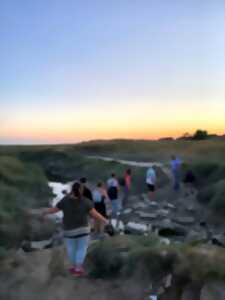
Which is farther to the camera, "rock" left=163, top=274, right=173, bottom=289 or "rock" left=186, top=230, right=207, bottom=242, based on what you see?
"rock" left=186, top=230, right=207, bottom=242

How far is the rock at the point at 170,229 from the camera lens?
1986 centimetres

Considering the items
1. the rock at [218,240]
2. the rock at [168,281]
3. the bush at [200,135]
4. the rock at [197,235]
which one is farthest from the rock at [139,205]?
the bush at [200,135]

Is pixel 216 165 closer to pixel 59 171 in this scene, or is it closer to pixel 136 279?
pixel 59 171

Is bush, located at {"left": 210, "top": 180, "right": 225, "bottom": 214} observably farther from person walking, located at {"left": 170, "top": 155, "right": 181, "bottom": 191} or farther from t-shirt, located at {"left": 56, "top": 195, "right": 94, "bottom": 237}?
t-shirt, located at {"left": 56, "top": 195, "right": 94, "bottom": 237}

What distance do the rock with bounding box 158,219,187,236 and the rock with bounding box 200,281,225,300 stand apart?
31.1 ft

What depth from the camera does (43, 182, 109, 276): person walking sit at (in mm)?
9992

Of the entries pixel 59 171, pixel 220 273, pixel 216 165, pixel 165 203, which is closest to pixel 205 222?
pixel 165 203

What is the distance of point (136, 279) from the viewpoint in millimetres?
10359

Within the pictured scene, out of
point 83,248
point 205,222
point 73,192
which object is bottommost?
point 205,222

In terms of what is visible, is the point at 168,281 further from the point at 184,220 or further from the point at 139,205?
the point at 139,205

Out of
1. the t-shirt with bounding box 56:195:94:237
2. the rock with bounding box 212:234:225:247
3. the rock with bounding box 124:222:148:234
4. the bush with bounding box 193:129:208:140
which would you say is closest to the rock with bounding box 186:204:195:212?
the rock with bounding box 212:234:225:247

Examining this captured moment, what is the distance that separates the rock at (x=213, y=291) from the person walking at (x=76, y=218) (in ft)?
6.88

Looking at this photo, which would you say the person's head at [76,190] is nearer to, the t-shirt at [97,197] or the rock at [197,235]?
the t-shirt at [97,197]

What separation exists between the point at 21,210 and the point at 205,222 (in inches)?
354
